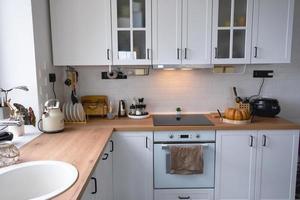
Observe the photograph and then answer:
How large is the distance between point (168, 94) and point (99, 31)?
0.99m

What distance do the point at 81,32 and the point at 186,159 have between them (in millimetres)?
1532

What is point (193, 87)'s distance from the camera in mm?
2797

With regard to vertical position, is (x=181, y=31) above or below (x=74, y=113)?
above

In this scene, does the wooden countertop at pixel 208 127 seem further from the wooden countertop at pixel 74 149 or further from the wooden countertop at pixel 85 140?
the wooden countertop at pixel 74 149

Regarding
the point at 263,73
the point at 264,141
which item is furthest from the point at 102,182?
the point at 263,73

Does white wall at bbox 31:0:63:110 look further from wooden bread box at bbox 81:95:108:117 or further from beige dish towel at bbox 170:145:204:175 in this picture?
beige dish towel at bbox 170:145:204:175

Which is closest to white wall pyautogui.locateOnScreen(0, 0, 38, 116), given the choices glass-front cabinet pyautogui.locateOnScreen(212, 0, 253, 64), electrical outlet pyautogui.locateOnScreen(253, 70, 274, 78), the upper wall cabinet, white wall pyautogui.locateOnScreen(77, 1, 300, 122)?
A: white wall pyautogui.locateOnScreen(77, 1, 300, 122)

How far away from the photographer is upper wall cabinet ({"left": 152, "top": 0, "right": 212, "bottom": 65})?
7.74 feet

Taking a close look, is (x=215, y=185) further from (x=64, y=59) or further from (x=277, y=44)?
(x=64, y=59)

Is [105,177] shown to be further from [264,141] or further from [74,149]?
[264,141]

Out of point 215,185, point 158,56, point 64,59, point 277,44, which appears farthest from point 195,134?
point 64,59

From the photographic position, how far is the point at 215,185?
7.78 feet

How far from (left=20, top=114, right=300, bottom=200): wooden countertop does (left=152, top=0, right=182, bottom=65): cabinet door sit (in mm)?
648

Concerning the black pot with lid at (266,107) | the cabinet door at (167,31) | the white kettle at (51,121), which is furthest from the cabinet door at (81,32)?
the black pot with lid at (266,107)
